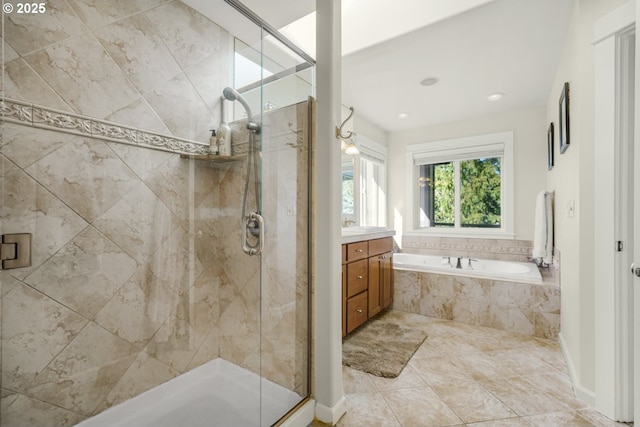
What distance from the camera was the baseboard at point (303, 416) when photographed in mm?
1347

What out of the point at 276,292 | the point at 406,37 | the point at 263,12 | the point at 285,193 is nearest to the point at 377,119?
the point at 406,37

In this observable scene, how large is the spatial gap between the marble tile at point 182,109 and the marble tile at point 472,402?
2.18 m

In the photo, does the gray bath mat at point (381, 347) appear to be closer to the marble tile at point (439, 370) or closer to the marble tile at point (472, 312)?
the marble tile at point (439, 370)

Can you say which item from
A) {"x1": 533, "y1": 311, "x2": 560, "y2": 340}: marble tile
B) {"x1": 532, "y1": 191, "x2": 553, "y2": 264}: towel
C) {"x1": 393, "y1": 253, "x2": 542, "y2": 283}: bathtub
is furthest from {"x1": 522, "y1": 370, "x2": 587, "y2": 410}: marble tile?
{"x1": 532, "y1": 191, "x2": 553, "y2": 264}: towel

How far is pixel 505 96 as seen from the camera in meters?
3.20

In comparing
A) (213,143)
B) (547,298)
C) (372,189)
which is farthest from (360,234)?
(372,189)

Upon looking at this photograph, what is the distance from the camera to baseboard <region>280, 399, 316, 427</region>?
1347 millimetres

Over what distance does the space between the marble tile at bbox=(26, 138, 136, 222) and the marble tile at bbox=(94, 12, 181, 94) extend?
0.45 m

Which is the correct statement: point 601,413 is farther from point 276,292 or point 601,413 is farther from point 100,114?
point 100,114

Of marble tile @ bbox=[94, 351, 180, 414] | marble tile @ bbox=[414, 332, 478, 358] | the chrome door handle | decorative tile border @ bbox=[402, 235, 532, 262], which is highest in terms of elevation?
the chrome door handle

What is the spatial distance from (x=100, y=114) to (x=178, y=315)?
3.98 ft

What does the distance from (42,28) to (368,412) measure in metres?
2.40

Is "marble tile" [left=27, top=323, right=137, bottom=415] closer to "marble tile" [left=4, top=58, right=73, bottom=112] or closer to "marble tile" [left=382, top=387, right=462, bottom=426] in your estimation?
"marble tile" [left=4, top=58, right=73, bottom=112]

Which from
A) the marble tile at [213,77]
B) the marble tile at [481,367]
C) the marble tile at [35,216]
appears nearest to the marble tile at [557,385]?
the marble tile at [481,367]
